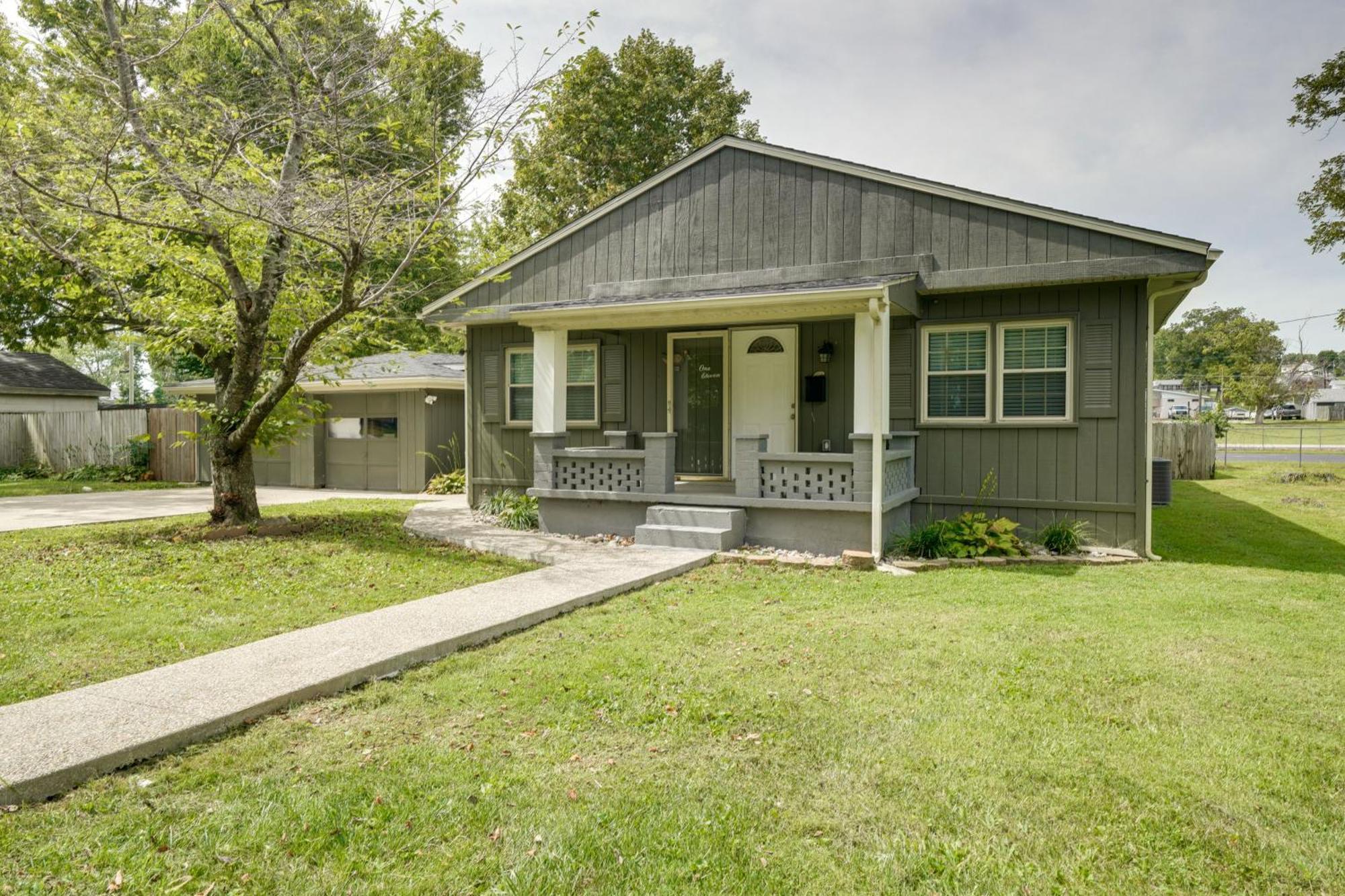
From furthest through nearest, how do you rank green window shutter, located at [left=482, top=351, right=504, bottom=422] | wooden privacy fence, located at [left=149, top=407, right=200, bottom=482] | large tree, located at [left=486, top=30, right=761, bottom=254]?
1. large tree, located at [left=486, top=30, right=761, bottom=254]
2. wooden privacy fence, located at [left=149, top=407, right=200, bottom=482]
3. green window shutter, located at [left=482, top=351, right=504, bottom=422]

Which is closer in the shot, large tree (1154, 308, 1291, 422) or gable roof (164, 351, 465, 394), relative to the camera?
gable roof (164, 351, 465, 394)

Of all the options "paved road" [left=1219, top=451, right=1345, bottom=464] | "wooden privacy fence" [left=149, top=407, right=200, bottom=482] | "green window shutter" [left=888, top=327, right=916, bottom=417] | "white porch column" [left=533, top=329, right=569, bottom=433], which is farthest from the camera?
"paved road" [left=1219, top=451, right=1345, bottom=464]

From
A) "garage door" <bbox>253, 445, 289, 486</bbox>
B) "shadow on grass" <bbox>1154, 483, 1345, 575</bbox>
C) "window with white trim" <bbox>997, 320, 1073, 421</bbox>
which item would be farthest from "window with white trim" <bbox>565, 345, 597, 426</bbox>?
"garage door" <bbox>253, 445, 289, 486</bbox>

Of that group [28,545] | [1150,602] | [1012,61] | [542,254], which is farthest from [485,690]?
[1012,61]

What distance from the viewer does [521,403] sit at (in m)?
11.0

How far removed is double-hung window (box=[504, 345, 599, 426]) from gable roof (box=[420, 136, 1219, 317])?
1.26 metres

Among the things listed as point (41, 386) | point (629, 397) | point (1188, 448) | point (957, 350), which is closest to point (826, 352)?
point (957, 350)

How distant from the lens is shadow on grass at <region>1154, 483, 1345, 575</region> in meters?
7.84

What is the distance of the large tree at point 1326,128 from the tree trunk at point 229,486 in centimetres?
2009

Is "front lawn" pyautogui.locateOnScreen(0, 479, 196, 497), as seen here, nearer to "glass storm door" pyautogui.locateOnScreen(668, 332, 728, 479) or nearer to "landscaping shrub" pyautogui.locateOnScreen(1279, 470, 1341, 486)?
"glass storm door" pyautogui.locateOnScreen(668, 332, 728, 479)

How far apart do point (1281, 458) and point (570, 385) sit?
26835 mm

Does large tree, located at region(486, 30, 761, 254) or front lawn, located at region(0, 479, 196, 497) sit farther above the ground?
large tree, located at region(486, 30, 761, 254)

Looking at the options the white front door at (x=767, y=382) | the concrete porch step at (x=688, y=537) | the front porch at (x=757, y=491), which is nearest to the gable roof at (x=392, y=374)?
the front porch at (x=757, y=491)

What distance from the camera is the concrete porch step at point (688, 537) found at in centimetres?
794
